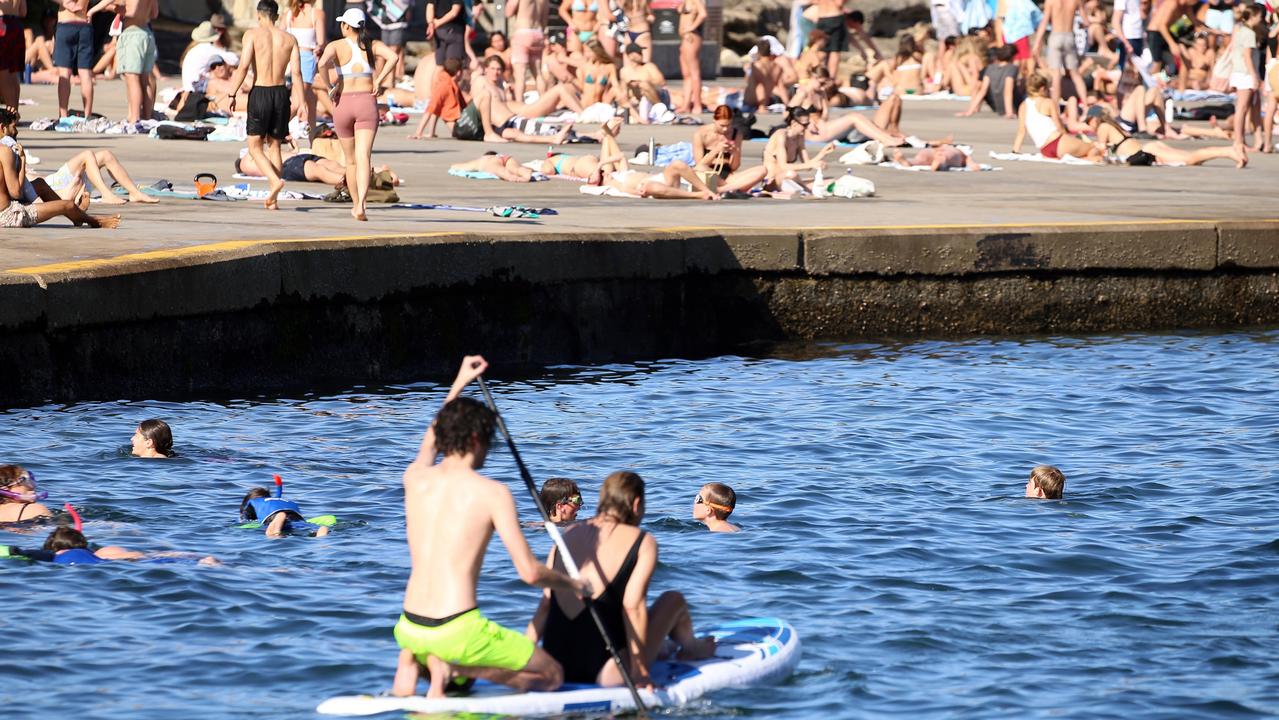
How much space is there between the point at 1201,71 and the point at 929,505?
23983 millimetres

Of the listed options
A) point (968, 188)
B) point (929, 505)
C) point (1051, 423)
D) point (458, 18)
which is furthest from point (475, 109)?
point (929, 505)

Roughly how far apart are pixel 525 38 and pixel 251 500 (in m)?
18.9

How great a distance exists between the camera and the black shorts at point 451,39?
25.4 m

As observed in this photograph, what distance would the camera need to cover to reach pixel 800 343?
613 inches

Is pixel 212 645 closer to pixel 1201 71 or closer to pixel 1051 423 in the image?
pixel 1051 423

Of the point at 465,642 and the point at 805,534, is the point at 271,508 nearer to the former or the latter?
the point at 805,534

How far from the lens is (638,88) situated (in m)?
27.4

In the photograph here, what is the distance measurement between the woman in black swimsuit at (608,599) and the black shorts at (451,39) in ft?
62.1

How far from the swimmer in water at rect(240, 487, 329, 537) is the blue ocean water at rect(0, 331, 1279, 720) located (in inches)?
4.2

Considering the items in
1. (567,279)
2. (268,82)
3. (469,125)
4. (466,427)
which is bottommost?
(567,279)

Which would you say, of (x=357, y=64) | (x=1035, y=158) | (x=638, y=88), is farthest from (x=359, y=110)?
(x=638, y=88)

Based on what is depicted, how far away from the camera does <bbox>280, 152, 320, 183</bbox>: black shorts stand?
18.2 meters

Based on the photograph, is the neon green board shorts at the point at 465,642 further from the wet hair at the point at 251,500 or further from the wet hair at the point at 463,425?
the wet hair at the point at 251,500

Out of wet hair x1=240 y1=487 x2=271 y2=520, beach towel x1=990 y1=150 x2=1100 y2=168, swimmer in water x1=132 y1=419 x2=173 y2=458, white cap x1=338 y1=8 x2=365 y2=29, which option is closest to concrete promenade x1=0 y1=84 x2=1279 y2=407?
swimmer in water x1=132 y1=419 x2=173 y2=458
